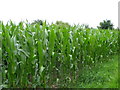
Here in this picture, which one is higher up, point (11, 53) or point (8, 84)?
point (11, 53)

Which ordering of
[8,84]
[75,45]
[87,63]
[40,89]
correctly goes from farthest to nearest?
[87,63] → [75,45] → [40,89] → [8,84]

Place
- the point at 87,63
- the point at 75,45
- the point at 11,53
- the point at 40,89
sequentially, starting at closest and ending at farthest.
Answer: the point at 11,53 < the point at 40,89 < the point at 75,45 < the point at 87,63

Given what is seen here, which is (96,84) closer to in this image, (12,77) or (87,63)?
(87,63)

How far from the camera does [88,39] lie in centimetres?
654

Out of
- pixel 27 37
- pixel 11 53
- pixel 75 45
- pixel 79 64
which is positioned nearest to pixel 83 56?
pixel 79 64

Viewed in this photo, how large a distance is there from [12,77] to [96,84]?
7.61ft

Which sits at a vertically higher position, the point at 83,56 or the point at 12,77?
the point at 83,56

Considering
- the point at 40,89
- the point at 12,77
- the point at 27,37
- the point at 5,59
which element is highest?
the point at 27,37

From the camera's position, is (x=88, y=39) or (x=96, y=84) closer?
(x=96, y=84)

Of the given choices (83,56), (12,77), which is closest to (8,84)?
(12,77)

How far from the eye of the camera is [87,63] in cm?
668

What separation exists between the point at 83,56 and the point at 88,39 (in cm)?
64

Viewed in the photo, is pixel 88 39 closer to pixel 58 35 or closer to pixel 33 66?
pixel 58 35

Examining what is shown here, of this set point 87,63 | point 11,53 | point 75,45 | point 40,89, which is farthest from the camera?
point 87,63
